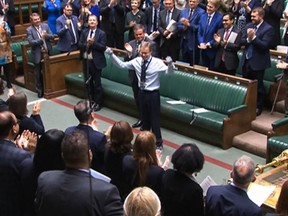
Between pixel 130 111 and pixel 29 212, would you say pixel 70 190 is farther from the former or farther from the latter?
pixel 130 111

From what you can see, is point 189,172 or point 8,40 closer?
point 189,172

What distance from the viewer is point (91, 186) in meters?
2.66

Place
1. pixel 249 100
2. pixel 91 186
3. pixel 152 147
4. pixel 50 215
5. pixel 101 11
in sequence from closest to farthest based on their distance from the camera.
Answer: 1. pixel 91 186
2. pixel 50 215
3. pixel 152 147
4. pixel 249 100
5. pixel 101 11

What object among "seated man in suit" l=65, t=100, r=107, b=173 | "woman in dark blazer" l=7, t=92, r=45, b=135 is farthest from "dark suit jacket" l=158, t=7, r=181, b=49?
"seated man in suit" l=65, t=100, r=107, b=173

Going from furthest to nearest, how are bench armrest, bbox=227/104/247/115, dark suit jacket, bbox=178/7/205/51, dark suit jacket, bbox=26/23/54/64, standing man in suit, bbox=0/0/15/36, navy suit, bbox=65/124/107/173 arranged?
standing man in suit, bbox=0/0/15/36 < dark suit jacket, bbox=26/23/54/64 < dark suit jacket, bbox=178/7/205/51 < bench armrest, bbox=227/104/247/115 < navy suit, bbox=65/124/107/173

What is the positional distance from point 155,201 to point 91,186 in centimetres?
35

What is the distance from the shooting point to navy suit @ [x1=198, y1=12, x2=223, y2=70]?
772 centimetres

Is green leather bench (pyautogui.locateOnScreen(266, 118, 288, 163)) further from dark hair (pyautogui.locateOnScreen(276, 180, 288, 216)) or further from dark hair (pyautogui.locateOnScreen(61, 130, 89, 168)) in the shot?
dark hair (pyautogui.locateOnScreen(61, 130, 89, 168))

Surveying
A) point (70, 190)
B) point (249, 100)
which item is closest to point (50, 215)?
point (70, 190)

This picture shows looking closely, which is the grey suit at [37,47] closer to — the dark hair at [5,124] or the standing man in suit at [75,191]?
the dark hair at [5,124]

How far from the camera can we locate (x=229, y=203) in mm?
3236

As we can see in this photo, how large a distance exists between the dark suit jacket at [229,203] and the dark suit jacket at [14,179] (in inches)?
48.8

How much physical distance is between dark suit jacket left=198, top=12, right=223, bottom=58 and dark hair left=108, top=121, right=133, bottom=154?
4.07m

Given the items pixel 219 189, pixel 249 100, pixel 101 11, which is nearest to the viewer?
pixel 219 189
